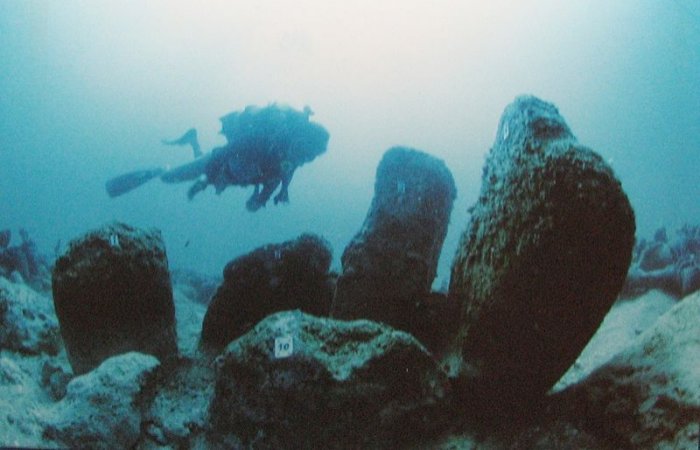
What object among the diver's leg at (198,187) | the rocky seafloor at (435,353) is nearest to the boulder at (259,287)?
the rocky seafloor at (435,353)

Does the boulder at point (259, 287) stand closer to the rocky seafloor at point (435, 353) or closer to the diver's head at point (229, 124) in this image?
the rocky seafloor at point (435, 353)

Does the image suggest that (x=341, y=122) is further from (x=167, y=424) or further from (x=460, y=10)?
(x=167, y=424)

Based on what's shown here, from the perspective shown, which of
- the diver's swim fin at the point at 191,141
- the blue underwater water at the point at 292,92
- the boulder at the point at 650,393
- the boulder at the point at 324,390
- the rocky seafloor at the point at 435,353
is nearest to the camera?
the boulder at the point at 650,393

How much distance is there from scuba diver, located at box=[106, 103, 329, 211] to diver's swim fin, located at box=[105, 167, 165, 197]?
2.19 m

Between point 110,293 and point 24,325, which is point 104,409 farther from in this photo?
point 24,325

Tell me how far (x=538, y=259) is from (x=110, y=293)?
11.4ft

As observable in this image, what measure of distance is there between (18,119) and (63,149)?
10981 millimetres

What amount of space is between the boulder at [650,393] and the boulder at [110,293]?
344 cm

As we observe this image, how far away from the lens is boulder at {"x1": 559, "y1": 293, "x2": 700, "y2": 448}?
2.73 meters

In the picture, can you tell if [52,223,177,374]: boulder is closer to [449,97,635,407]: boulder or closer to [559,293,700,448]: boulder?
[449,97,635,407]: boulder

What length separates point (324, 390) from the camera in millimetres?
3057

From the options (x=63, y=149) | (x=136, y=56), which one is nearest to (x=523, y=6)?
(x=136, y=56)

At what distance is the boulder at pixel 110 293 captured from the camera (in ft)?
14.1

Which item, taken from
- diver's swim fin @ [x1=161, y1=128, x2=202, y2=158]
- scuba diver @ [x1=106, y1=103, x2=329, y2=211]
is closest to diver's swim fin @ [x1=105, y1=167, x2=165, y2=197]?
diver's swim fin @ [x1=161, y1=128, x2=202, y2=158]
